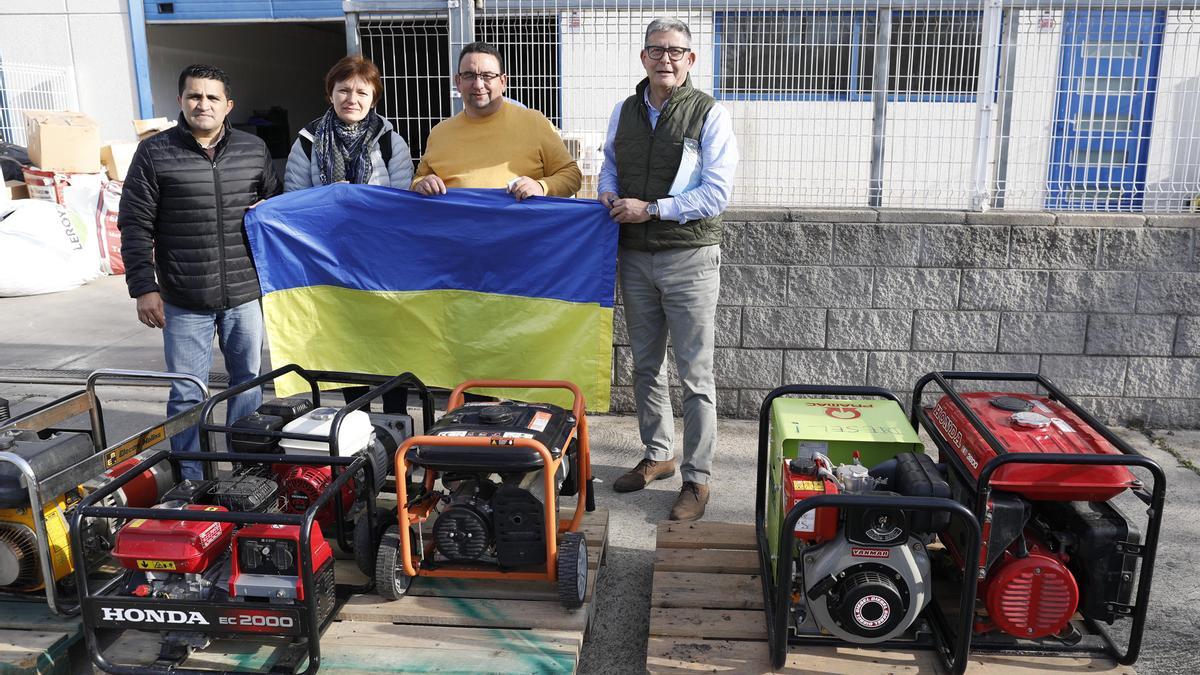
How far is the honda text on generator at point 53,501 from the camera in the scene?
3.27 m

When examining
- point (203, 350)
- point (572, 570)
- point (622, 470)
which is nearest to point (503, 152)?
point (203, 350)

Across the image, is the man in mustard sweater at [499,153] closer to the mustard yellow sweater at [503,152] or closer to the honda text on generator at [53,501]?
the mustard yellow sweater at [503,152]

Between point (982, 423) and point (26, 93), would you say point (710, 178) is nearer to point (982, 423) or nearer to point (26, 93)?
point (982, 423)

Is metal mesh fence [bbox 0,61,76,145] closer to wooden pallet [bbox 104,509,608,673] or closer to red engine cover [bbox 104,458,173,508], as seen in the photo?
red engine cover [bbox 104,458,173,508]

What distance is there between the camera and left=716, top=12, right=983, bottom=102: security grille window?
561 cm

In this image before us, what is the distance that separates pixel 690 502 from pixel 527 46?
3091mm

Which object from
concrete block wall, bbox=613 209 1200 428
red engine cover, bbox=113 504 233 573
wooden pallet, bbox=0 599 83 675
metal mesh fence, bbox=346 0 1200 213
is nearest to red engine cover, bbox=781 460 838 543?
red engine cover, bbox=113 504 233 573

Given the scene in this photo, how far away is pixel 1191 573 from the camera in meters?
4.02

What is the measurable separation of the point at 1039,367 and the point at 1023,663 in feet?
9.97

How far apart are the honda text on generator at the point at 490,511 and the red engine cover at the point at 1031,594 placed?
4.73ft

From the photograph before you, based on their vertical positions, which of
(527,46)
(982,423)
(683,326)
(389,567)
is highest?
(527,46)

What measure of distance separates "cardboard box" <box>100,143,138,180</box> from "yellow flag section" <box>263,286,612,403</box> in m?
8.22

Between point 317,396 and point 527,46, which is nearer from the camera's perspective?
point 317,396

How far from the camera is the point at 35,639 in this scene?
325cm
